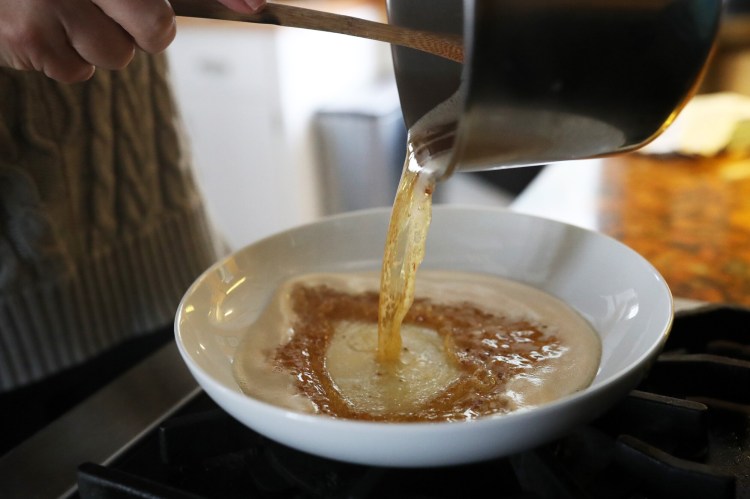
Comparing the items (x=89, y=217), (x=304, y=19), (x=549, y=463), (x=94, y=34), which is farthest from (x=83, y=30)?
(x=549, y=463)

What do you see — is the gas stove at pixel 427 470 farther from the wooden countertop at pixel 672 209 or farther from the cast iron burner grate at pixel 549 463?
the wooden countertop at pixel 672 209

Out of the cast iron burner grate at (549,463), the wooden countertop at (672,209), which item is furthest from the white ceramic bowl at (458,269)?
the wooden countertop at (672,209)

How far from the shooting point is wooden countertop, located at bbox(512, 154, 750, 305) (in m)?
0.91

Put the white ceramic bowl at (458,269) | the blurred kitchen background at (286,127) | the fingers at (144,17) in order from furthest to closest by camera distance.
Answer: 1. the blurred kitchen background at (286,127)
2. the fingers at (144,17)
3. the white ceramic bowl at (458,269)

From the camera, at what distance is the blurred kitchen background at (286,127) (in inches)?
92.9

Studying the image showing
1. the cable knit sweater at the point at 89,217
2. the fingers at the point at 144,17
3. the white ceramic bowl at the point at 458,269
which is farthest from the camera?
the cable knit sweater at the point at 89,217

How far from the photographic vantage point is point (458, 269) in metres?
0.87

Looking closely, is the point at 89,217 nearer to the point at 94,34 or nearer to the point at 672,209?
the point at 94,34

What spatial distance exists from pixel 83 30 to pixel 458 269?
18.8 inches

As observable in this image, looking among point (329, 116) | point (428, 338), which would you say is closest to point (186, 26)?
point (329, 116)

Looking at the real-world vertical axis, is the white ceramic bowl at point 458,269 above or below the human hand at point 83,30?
below

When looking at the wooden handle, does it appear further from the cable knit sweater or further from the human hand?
the cable knit sweater

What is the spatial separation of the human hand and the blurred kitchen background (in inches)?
66.8

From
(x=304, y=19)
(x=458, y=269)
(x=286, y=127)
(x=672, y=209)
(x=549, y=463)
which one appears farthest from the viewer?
(x=286, y=127)
